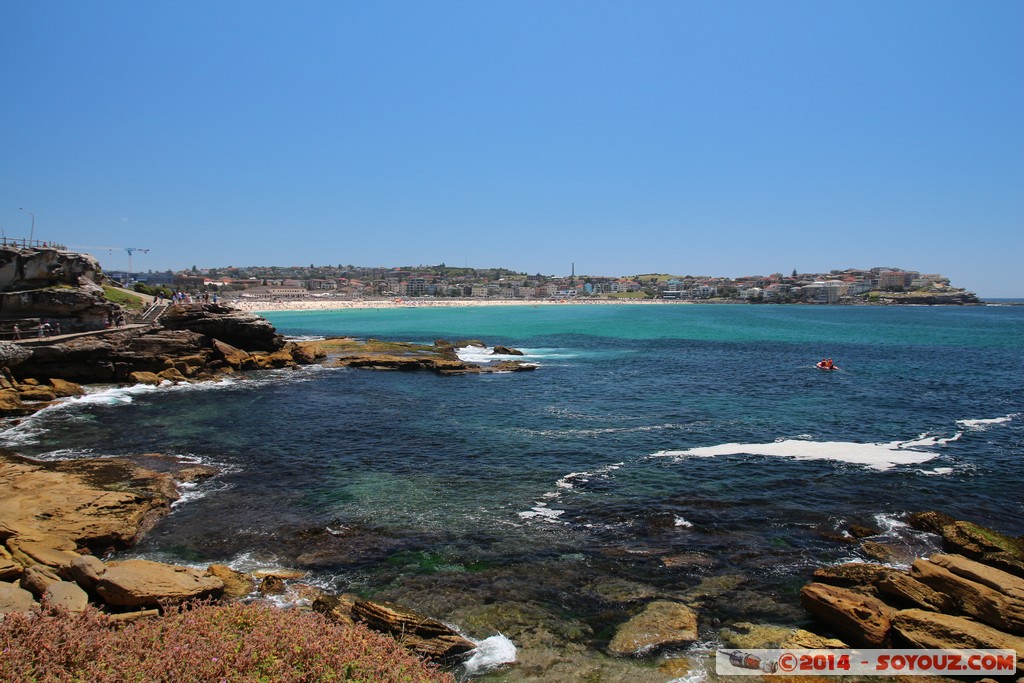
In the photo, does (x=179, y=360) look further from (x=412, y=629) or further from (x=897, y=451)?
(x=897, y=451)

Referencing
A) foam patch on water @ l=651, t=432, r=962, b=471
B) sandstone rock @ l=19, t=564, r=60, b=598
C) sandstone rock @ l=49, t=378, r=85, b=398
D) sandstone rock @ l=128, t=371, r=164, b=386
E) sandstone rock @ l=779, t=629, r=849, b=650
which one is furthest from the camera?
sandstone rock @ l=128, t=371, r=164, b=386

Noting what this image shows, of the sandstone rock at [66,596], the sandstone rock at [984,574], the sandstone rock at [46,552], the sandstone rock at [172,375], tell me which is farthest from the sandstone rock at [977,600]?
the sandstone rock at [172,375]

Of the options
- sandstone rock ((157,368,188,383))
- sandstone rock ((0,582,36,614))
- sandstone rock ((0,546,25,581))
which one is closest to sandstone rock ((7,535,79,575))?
sandstone rock ((0,546,25,581))

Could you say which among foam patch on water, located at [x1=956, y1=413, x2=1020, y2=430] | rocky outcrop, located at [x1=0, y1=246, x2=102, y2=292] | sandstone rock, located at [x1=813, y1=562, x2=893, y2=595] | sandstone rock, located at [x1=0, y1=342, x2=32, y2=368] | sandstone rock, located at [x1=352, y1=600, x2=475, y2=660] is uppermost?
rocky outcrop, located at [x1=0, y1=246, x2=102, y2=292]

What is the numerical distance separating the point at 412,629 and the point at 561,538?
18.3ft

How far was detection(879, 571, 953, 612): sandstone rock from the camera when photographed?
11.4m

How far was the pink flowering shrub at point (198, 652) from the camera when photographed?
7102 millimetres

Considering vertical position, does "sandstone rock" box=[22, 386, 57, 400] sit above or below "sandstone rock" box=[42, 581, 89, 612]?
below

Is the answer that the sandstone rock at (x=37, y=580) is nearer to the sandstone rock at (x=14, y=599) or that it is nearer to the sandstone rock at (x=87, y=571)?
the sandstone rock at (x=14, y=599)

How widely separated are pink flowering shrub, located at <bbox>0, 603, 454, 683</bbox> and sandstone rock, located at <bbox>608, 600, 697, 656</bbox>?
395 cm

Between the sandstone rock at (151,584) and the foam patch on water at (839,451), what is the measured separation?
16.4m

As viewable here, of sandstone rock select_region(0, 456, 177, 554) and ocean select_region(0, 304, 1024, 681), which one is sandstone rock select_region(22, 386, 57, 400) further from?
sandstone rock select_region(0, 456, 177, 554)

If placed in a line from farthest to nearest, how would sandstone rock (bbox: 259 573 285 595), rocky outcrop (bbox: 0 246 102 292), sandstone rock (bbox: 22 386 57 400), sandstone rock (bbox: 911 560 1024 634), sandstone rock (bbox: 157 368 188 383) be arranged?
1. rocky outcrop (bbox: 0 246 102 292)
2. sandstone rock (bbox: 157 368 188 383)
3. sandstone rock (bbox: 22 386 57 400)
4. sandstone rock (bbox: 259 573 285 595)
5. sandstone rock (bbox: 911 560 1024 634)

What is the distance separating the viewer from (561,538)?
15211 mm
